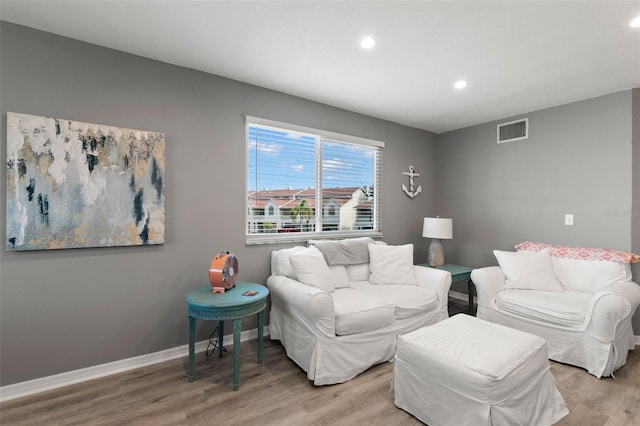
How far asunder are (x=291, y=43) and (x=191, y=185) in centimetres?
141

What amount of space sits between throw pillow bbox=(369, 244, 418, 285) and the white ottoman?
1.05 meters

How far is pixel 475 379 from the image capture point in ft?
5.12

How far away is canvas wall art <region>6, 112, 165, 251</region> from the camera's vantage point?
1971mm

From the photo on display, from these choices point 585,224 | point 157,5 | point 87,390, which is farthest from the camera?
point 585,224

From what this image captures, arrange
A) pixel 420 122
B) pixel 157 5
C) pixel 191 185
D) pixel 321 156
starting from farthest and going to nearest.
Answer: pixel 420 122 → pixel 321 156 → pixel 191 185 → pixel 157 5

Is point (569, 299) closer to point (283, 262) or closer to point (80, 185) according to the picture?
point (283, 262)

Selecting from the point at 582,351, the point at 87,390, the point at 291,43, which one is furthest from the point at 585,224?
the point at 87,390

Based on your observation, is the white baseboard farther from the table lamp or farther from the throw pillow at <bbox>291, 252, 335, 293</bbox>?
the table lamp

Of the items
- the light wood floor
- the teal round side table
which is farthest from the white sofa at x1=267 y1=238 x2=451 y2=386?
the teal round side table

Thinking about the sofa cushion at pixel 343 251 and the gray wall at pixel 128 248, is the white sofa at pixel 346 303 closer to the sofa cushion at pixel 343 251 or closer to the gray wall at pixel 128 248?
the sofa cushion at pixel 343 251

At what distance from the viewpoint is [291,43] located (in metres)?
2.18

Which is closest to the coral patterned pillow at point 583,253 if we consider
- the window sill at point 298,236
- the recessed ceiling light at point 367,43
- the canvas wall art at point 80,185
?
the window sill at point 298,236

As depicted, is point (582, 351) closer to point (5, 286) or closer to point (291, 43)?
point (291, 43)

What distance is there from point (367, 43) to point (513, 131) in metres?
2.61
